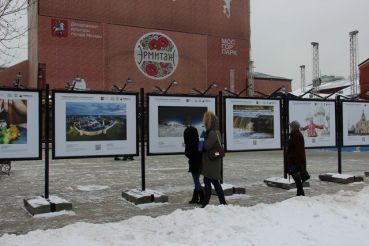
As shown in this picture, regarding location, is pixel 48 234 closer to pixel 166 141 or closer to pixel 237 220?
pixel 237 220

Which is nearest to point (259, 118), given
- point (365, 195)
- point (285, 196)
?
point (285, 196)

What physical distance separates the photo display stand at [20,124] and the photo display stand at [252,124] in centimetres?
435

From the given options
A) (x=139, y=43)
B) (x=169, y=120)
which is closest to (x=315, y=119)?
(x=169, y=120)

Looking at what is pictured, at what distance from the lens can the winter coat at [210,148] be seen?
6.62 metres

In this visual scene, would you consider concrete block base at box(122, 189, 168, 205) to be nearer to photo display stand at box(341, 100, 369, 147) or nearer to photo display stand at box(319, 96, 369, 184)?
photo display stand at box(319, 96, 369, 184)

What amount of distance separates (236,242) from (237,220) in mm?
861

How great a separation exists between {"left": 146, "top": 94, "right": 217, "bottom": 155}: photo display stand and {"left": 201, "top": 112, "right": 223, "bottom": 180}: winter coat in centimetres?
164

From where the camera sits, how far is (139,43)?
4044 centimetres

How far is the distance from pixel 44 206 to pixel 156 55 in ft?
115

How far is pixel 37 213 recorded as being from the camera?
6.59 metres

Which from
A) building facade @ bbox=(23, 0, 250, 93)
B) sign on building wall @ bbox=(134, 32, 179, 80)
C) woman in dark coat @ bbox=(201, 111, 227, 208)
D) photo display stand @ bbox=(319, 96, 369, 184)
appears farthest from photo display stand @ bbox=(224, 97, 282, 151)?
sign on building wall @ bbox=(134, 32, 179, 80)

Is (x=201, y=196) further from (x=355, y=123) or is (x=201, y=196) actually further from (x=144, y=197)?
(x=355, y=123)

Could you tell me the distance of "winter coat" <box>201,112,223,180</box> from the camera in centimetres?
662

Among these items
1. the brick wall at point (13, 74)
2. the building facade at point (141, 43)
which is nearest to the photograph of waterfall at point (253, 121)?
the building facade at point (141, 43)
